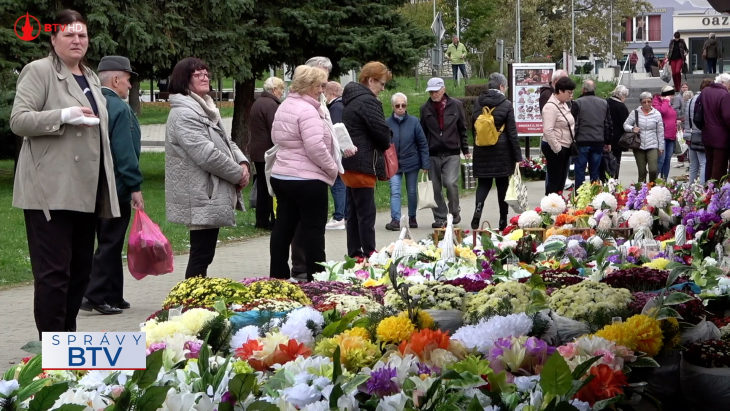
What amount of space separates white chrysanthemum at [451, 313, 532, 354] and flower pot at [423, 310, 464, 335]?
40 cm

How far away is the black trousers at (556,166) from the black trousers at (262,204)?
3.29 metres

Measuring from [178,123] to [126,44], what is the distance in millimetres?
10225

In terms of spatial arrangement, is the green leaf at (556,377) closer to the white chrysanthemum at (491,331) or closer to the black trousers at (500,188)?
the white chrysanthemum at (491,331)

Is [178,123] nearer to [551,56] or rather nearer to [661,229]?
[661,229]

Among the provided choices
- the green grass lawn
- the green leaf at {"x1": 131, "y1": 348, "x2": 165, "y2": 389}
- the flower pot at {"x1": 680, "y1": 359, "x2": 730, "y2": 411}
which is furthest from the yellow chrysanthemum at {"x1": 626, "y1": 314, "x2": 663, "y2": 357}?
the green grass lawn

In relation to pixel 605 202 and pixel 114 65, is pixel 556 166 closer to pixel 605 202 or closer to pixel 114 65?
pixel 605 202

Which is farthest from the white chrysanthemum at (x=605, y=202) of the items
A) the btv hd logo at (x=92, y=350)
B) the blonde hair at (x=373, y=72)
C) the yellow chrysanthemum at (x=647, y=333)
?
the btv hd logo at (x=92, y=350)

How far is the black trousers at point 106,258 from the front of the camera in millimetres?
7695

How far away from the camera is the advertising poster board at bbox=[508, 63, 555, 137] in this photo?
2062 cm

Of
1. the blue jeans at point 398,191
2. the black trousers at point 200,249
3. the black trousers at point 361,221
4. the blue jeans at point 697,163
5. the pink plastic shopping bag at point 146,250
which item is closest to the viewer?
the black trousers at point 200,249

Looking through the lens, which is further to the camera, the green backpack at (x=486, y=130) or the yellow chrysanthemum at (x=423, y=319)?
the green backpack at (x=486, y=130)

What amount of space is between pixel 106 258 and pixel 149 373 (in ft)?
14.7

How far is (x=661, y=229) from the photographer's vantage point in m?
9.47

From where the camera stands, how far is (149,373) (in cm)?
338
